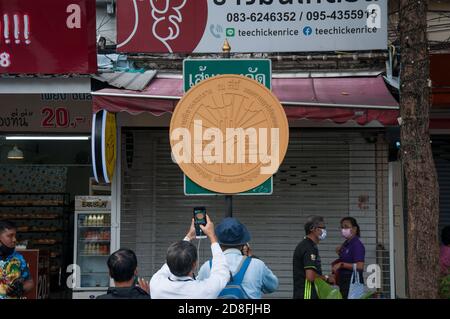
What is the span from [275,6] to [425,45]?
3.26 m

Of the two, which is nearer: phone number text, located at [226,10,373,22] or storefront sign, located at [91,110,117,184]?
storefront sign, located at [91,110,117,184]

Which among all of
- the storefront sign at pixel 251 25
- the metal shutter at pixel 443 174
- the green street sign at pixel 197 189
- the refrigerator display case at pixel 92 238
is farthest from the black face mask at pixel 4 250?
the metal shutter at pixel 443 174

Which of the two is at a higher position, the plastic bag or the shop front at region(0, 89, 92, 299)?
the shop front at region(0, 89, 92, 299)

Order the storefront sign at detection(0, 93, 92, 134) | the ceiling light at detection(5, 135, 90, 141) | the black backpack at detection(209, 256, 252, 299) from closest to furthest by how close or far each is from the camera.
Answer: the black backpack at detection(209, 256, 252, 299) < the storefront sign at detection(0, 93, 92, 134) < the ceiling light at detection(5, 135, 90, 141)

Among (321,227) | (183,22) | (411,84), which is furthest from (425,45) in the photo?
(183,22)

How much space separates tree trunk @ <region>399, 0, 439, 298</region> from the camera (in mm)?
5168

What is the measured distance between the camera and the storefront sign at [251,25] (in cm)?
839

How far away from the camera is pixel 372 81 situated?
27.9 ft

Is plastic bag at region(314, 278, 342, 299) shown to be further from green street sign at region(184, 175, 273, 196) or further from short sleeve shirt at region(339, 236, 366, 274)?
green street sign at region(184, 175, 273, 196)

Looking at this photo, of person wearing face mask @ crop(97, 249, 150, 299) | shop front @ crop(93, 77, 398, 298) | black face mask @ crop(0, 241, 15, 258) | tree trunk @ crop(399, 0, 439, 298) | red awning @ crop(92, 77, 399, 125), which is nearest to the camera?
person wearing face mask @ crop(97, 249, 150, 299)

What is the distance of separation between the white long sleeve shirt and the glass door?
5418mm

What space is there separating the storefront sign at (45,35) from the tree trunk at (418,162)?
4157mm

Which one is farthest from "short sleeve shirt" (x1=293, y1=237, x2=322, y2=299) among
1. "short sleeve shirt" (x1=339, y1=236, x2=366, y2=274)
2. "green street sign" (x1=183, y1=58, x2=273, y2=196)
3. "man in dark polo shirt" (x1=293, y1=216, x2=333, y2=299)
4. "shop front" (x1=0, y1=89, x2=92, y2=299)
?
"shop front" (x1=0, y1=89, x2=92, y2=299)
